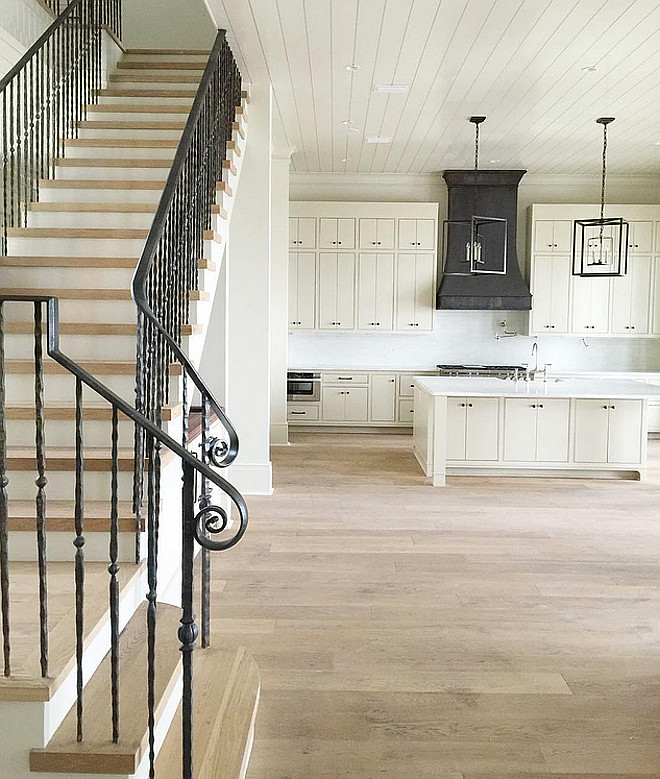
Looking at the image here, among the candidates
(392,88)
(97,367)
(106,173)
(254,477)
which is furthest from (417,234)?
(97,367)

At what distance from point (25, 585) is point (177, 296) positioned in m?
1.83

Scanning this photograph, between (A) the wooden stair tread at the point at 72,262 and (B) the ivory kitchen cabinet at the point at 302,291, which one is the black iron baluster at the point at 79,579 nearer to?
(A) the wooden stair tread at the point at 72,262

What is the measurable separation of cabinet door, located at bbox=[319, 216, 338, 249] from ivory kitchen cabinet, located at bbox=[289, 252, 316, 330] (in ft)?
0.70

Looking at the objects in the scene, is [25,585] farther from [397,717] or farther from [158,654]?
[397,717]

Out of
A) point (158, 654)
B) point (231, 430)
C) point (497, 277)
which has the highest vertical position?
point (497, 277)

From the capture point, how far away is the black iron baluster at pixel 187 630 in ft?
6.93

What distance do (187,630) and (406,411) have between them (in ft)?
27.4

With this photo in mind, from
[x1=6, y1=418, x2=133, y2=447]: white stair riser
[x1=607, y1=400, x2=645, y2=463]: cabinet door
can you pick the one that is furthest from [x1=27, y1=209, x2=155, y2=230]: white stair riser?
[x1=607, y1=400, x2=645, y2=463]: cabinet door

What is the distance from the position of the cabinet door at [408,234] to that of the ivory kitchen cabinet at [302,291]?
1.13 metres

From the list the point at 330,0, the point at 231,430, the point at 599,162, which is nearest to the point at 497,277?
the point at 599,162

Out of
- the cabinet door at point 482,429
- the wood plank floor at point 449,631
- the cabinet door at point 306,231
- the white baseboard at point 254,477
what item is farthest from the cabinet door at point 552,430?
the cabinet door at point 306,231

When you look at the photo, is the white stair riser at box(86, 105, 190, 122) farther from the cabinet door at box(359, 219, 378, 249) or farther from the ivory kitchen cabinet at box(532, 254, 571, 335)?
the ivory kitchen cabinet at box(532, 254, 571, 335)

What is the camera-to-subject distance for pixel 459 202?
10.4 meters

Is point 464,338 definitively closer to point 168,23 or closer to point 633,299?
point 633,299
